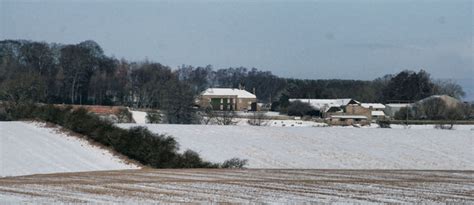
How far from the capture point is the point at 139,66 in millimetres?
116062

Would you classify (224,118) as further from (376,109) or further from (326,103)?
(326,103)

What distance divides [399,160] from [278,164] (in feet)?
24.0

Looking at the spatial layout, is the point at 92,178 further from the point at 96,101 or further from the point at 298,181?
the point at 96,101

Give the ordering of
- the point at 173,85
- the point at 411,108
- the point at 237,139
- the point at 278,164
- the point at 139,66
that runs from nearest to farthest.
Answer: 1. the point at 278,164
2. the point at 237,139
3. the point at 173,85
4. the point at 411,108
5. the point at 139,66

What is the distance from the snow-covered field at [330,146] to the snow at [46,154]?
4.72m

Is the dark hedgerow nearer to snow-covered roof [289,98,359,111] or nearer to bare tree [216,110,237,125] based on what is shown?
bare tree [216,110,237,125]

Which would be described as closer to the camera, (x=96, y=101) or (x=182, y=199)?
(x=182, y=199)

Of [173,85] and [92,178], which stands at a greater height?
[173,85]

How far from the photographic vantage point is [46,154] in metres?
39.4

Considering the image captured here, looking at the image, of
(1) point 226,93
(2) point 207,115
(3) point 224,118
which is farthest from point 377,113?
(3) point 224,118

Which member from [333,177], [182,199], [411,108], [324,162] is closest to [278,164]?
[324,162]

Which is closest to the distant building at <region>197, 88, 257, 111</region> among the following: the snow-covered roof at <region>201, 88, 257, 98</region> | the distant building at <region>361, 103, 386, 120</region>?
the snow-covered roof at <region>201, 88, 257, 98</region>

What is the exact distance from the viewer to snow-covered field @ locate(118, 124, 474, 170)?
42.8 meters

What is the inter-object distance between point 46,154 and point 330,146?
1779 centimetres
